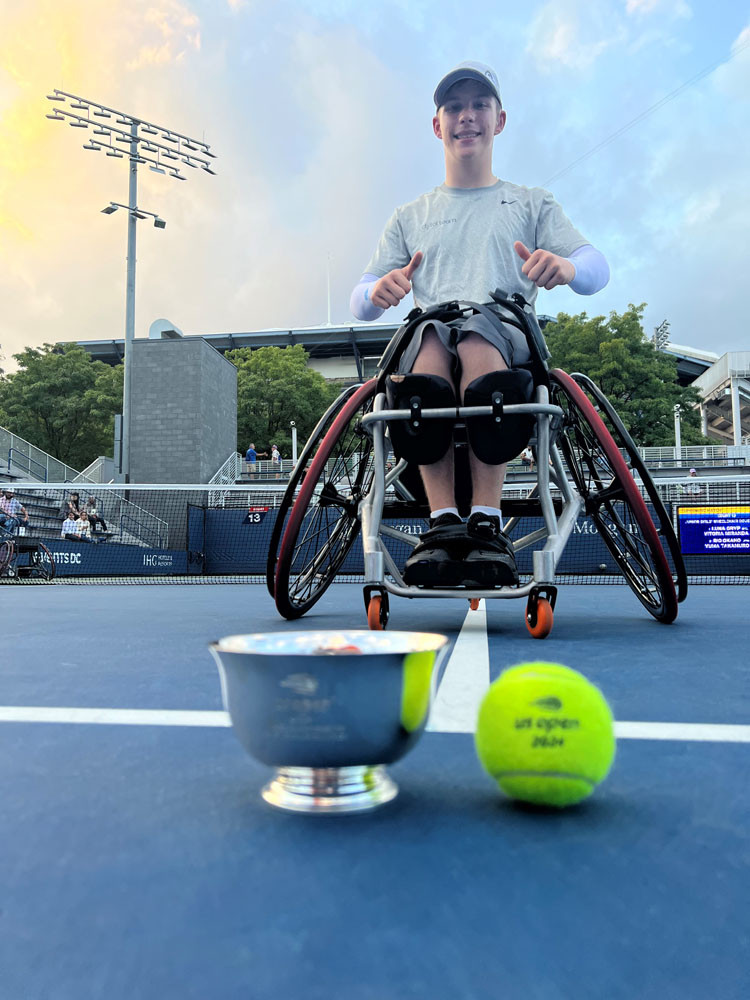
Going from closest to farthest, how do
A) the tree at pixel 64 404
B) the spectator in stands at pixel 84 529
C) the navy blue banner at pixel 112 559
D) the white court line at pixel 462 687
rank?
1. the white court line at pixel 462 687
2. the navy blue banner at pixel 112 559
3. the spectator in stands at pixel 84 529
4. the tree at pixel 64 404

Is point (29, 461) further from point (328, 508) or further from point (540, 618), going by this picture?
point (540, 618)

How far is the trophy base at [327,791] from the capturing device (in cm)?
98

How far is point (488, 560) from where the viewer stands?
7.94 ft

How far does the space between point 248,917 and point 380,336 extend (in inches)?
1620

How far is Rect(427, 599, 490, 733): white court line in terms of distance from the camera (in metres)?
1.48

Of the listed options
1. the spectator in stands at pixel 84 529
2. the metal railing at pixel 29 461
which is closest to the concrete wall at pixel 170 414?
the metal railing at pixel 29 461

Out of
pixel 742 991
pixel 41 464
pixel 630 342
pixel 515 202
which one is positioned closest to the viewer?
pixel 742 991

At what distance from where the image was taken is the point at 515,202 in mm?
3365

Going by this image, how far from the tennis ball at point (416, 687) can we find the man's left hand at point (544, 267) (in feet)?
7.58

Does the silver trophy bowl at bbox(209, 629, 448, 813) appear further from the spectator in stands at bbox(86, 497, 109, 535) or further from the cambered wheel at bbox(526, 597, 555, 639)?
the spectator in stands at bbox(86, 497, 109, 535)

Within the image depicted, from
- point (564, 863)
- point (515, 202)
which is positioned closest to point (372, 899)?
point (564, 863)

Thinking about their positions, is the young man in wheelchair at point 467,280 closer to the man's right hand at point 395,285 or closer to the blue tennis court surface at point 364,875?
the man's right hand at point 395,285

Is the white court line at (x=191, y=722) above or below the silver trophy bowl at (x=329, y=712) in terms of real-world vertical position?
below

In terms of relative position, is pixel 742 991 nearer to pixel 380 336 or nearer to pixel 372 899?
pixel 372 899
